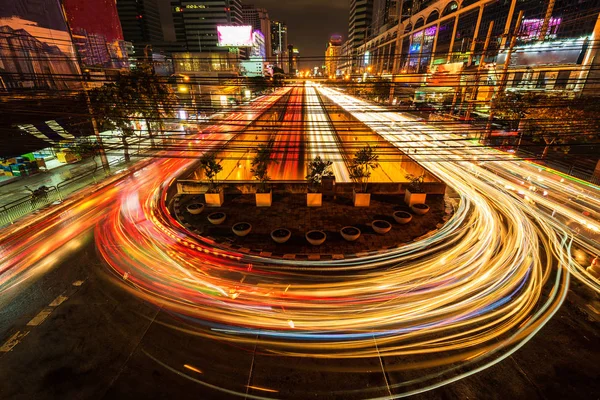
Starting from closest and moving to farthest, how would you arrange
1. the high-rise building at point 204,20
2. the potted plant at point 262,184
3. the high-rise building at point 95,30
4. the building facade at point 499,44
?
1. the potted plant at point 262,184
2. the building facade at point 499,44
3. the high-rise building at point 95,30
4. the high-rise building at point 204,20

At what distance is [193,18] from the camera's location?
390 ft

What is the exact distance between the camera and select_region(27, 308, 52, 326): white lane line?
29.2ft

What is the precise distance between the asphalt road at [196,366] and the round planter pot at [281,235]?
208 inches

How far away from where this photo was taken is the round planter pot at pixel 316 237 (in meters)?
12.7

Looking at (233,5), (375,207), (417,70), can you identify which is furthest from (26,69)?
(233,5)

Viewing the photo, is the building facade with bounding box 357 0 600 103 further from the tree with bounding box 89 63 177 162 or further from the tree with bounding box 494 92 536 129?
the tree with bounding box 89 63 177 162

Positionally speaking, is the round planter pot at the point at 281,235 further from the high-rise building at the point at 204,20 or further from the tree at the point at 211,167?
the high-rise building at the point at 204,20

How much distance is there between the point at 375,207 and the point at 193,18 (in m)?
139

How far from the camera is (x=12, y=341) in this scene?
827 centimetres

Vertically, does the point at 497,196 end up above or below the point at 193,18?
below

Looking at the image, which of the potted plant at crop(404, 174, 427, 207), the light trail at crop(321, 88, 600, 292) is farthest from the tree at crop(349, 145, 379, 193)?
the potted plant at crop(404, 174, 427, 207)

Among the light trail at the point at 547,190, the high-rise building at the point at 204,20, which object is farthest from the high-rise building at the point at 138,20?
the light trail at the point at 547,190

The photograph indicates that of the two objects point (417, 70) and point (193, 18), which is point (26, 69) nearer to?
point (417, 70)

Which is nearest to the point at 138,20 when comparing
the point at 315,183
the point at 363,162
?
the point at 315,183
